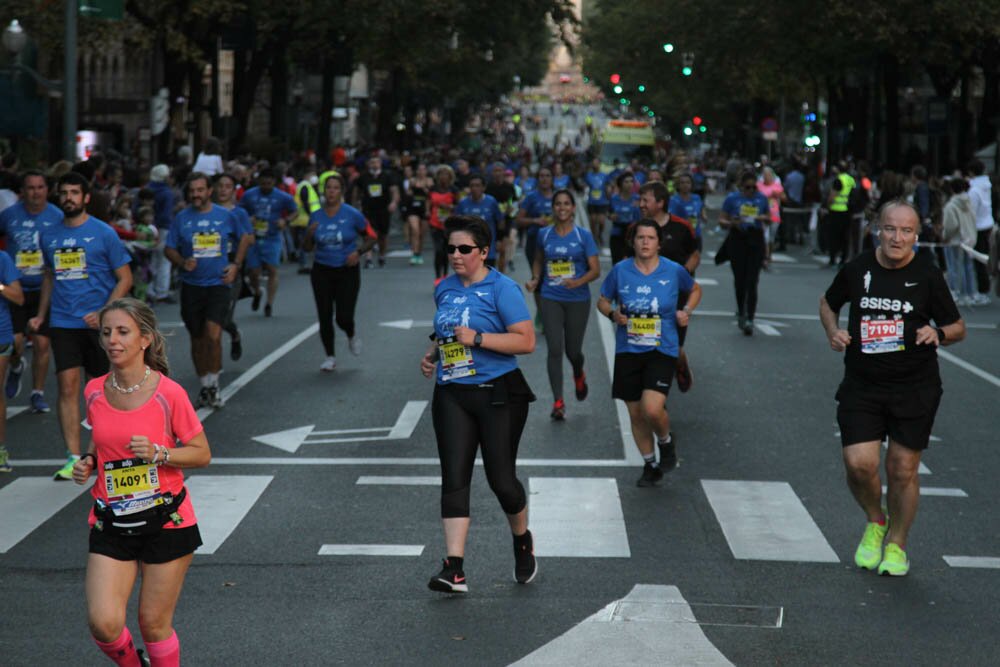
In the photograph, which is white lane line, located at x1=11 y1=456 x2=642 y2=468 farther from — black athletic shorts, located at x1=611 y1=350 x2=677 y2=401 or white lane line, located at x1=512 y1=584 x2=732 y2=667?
white lane line, located at x1=512 y1=584 x2=732 y2=667

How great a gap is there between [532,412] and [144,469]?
8369 mm

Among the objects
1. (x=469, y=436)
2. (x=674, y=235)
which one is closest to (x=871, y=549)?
(x=469, y=436)

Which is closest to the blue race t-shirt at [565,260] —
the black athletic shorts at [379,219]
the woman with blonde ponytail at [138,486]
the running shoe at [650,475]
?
the running shoe at [650,475]

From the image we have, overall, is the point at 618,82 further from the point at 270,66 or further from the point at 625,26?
the point at 270,66

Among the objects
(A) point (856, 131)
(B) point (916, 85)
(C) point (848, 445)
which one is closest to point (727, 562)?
(C) point (848, 445)

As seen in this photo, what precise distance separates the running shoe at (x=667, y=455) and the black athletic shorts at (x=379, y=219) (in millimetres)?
19082

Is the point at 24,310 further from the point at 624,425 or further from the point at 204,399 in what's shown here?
the point at 624,425

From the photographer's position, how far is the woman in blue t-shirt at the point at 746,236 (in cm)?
1928

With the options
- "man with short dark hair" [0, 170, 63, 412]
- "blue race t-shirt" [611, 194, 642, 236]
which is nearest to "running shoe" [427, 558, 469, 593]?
"man with short dark hair" [0, 170, 63, 412]

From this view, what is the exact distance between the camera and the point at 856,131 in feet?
171

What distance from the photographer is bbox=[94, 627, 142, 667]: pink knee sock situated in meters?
5.97

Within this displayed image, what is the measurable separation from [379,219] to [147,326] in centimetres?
2431

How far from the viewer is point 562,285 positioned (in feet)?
44.9

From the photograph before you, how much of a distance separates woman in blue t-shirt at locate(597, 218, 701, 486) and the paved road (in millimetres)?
477
